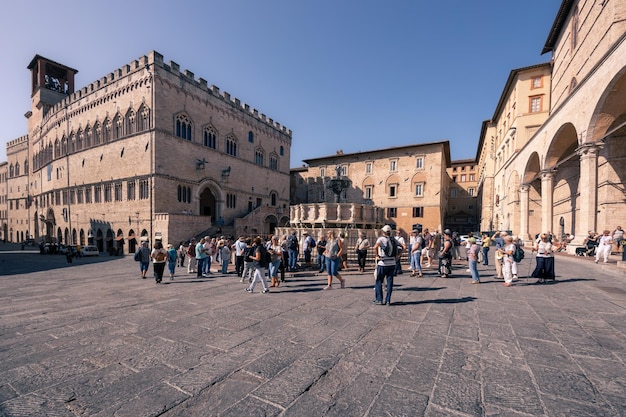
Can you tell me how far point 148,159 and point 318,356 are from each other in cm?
2619

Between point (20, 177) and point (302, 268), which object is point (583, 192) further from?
point (20, 177)

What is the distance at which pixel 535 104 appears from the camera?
25266 mm

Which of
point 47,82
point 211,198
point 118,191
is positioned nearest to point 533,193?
point 211,198

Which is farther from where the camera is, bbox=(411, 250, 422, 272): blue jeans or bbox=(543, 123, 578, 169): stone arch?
bbox=(543, 123, 578, 169): stone arch

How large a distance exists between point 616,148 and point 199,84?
33.1 meters

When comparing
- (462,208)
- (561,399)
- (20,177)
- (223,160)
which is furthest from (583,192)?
(20,177)

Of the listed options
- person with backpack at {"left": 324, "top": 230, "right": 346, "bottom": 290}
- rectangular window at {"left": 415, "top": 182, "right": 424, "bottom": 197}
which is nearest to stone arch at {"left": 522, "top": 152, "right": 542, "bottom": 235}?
rectangular window at {"left": 415, "top": 182, "right": 424, "bottom": 197}

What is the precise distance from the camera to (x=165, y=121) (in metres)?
24.7

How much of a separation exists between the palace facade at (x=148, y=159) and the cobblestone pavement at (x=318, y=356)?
1989 centimetres

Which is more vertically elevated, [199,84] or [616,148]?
[199,84]

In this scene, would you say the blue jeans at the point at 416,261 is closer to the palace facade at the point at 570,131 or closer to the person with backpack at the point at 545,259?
the person with backpack at the point at 545,259

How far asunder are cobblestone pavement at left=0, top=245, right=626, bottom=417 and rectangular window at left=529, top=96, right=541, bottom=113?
25.8 metres

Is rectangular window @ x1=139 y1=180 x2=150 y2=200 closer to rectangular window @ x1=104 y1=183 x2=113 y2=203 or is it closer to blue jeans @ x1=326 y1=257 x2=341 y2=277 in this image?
rectangular window @ x1=104 y1=183 x2=113 y2=203

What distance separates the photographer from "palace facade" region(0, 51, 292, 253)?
24250 mm
